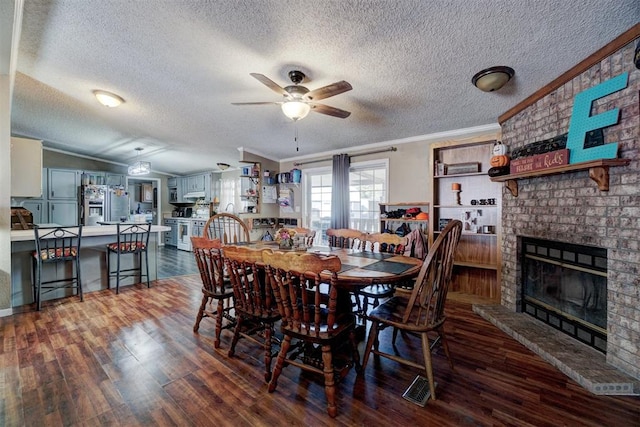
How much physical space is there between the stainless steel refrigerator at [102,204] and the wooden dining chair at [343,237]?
6.63m

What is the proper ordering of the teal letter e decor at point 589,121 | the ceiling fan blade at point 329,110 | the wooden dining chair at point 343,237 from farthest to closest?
the wooden dining chair at point 343,237 → the ceiling fan blade at point 329,110 → the teal letter e decor at point 589,121

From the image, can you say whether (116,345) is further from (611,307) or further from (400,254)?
(611,307)

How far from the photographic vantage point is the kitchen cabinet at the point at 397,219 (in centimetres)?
400

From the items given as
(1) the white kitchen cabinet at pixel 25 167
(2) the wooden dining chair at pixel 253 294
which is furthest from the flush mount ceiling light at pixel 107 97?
(2) the wooden dining chair at pixel 253 294

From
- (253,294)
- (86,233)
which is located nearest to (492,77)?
(253,294)

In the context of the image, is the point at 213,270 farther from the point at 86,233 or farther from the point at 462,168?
the point at 462,168

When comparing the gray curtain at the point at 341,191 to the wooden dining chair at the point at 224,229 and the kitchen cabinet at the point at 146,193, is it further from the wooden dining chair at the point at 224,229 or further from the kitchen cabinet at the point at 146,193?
the kitchen cabinet at the point at 146,193

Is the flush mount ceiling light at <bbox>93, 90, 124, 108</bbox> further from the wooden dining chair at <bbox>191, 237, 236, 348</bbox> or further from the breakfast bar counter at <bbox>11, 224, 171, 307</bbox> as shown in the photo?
the wooden dining chair at <bbox>191, 237, 236, 348</bbox>

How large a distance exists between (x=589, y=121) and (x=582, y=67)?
436mm

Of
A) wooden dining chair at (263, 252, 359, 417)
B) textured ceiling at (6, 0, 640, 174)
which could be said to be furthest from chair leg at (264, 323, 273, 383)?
textured ceiling at (6, 0, 640, 174)

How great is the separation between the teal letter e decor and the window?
2360 mm

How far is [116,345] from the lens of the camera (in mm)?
2396

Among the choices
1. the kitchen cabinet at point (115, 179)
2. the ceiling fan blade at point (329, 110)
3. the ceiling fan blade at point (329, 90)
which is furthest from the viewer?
the kitchen cabinet at point (115, 179)

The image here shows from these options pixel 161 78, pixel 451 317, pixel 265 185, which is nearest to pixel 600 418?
pixel 451 317
